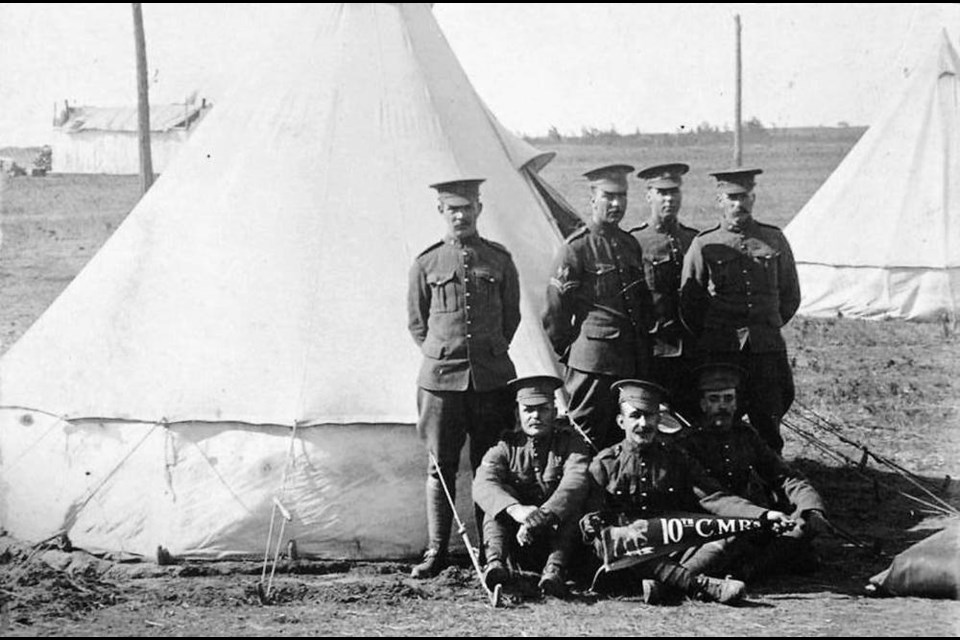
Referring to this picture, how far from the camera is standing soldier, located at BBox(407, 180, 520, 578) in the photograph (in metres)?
6.25

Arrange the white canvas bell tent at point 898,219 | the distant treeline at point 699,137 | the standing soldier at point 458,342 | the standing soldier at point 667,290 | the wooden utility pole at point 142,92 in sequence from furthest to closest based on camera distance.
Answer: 1. the distant treeline at point 699,137
2. the wooden utility pole at point 142,92
3. the white canvas bell tent at point 898,219
4. the standing soldier at point 667,290
5. the standing soldier at point 458,342

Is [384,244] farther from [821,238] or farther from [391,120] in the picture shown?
[821,238]

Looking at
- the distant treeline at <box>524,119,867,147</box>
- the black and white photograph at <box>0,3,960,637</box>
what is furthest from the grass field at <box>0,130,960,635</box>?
the distant treeline at <box>524,119,867,147</box>

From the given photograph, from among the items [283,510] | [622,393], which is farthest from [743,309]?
[283,510]

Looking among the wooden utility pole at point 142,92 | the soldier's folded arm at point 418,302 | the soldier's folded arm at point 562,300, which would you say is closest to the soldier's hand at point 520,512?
the soldier's folded arm at point 418,302

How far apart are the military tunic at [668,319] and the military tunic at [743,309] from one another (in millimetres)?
92

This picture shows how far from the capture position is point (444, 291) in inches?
251

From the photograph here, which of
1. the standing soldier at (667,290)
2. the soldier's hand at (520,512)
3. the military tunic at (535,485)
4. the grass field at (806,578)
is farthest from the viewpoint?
the standing soldier at (667,290)

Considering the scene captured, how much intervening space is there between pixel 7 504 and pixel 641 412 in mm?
3749

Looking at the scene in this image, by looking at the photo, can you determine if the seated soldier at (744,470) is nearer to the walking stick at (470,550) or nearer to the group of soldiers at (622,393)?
the group of soldiers at (622,393)

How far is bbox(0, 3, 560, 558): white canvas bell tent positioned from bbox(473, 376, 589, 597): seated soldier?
0.61m

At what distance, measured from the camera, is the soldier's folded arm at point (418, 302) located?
A: 6453mm

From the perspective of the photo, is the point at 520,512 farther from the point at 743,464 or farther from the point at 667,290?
the point at 667,290

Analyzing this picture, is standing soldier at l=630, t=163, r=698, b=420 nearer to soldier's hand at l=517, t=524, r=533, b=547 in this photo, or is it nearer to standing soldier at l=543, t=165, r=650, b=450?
standing soldier at l=543, t=165, r=650, b=450
